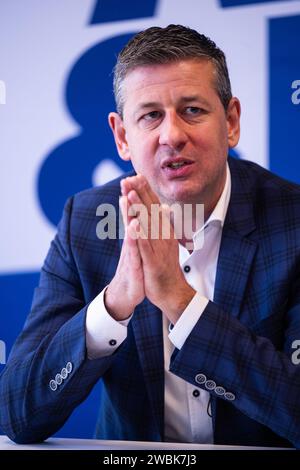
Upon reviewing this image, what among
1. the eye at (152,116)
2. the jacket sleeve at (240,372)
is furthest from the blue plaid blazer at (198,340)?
the eye at (152,116)

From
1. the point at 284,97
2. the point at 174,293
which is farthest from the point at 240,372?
the point at 284,97

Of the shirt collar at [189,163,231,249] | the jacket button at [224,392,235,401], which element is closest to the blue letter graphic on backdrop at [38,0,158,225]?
the shirt collar at [189,163,231,249]

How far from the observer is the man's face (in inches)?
57.2

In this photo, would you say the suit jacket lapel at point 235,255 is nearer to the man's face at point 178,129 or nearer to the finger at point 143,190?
the man's face at point 178,129

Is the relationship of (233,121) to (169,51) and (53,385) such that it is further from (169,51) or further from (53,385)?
(53,385)

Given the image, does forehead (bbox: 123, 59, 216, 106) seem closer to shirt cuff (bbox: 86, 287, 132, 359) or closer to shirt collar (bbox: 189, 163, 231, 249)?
shirt collar (bbox: 189, 163, 231, 249)

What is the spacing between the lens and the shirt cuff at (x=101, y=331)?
1303 millimetres

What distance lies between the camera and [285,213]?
4.90ft

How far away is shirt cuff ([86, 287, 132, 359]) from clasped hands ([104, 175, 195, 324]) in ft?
0.22

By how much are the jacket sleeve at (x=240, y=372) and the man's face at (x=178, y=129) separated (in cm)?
36

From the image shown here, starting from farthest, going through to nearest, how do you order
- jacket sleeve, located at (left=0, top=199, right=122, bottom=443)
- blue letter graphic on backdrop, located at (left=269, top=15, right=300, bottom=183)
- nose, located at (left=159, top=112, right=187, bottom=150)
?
1. blue letter graphic on backdrop, located at (left=269, top=15, right=300, bottom=183)
2. nose, located at (left=159, top=112, right=187, bottom=150)
3. jacket sleeve, located at (left=0, top=199, right=122, bottom=443)

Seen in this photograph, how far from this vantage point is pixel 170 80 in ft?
4.79
